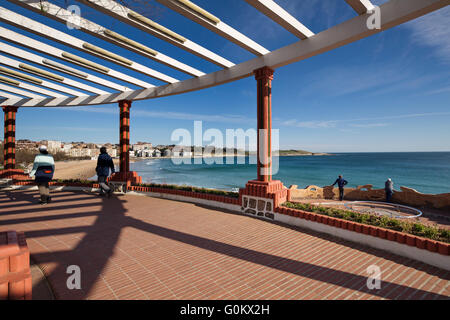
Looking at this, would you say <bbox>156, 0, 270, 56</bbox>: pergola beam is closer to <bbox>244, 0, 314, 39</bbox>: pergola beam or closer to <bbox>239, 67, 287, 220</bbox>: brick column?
<bbox>239, 67, 287, 220</bbox>: brick column

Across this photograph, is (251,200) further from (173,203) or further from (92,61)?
(92,61)

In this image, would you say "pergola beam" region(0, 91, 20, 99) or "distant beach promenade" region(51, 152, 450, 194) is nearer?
"pergola beam" region(0, 91, 20, 99)

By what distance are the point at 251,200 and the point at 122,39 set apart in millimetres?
5802

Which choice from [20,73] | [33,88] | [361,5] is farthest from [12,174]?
[361,5]

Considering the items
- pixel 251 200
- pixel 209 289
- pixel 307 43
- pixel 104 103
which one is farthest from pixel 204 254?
pixel 104 103

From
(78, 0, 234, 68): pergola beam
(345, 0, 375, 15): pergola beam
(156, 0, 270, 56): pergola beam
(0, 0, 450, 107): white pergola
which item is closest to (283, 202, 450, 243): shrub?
(0, 0, 450, 107): white pergola

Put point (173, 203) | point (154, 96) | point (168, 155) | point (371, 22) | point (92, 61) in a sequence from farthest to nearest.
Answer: point (168, 155) < point (154, 96) < point (173, 203) < point (92, 61) < point (371, 22)

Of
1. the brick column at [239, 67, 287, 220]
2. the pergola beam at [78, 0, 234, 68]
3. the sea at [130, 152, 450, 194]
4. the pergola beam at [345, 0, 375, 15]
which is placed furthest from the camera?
the sea at [130, 152, 450, 194]

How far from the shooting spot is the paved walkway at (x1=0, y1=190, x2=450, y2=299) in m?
2.97

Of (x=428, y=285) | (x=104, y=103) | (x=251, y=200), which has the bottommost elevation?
(x=428, y=285)

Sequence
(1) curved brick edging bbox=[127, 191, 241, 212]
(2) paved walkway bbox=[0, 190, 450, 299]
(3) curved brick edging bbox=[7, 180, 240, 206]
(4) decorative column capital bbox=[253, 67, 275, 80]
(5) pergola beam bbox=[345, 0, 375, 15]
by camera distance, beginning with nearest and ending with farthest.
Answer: (2) paved walkway bbox=[0, 190, 450, 299] < (5) pergola beam bbox=[345, 0, 375, 15] < (4) decorative column capital bbox=[253, 67, 275, 80] < (1) curved brick edging bbox=[127, 191, 241, 212] < (3) curved brick edging bbox=[7, 180, 240, 206]

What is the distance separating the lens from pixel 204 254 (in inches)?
161

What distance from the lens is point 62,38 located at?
5.90 m

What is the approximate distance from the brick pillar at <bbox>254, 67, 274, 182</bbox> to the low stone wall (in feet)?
28.7
